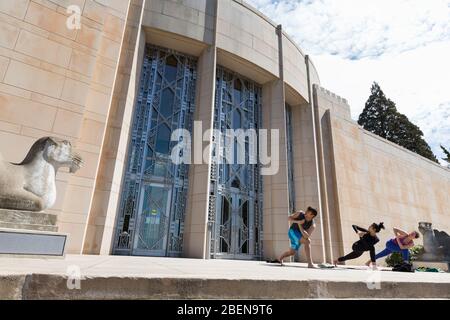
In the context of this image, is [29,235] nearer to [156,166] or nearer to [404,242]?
[156,166]

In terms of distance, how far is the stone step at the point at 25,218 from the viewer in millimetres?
3631

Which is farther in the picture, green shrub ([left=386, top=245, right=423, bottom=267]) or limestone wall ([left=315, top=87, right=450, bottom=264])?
limestone wall ([left=315, top=87, right=450, bottom=264])

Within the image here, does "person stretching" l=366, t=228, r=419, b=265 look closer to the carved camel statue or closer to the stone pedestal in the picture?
the stone pedestal

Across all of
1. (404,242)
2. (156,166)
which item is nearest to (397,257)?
(404,242)

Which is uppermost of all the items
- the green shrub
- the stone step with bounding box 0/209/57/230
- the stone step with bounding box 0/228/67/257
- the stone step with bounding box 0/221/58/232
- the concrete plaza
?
the stone step with bounding box 0/209/57/230

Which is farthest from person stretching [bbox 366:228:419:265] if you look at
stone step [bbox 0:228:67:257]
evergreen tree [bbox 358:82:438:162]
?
evergreen tree [bbox 358:82:438:162]

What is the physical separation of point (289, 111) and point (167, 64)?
6326mm

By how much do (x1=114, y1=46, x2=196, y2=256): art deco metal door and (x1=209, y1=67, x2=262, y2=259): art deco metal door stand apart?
1.17 m

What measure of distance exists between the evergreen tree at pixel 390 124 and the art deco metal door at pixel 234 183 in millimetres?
23208

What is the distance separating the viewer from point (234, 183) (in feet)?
32.8

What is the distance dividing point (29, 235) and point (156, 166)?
5270 millimetres

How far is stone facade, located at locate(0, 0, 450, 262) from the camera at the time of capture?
6453mm
